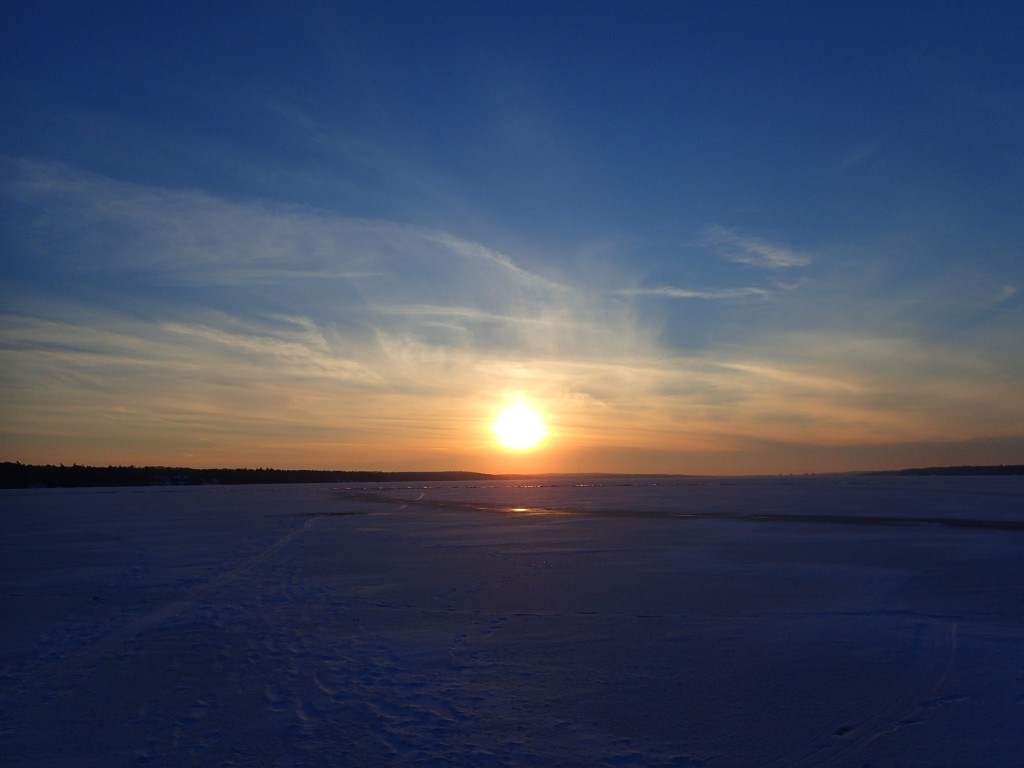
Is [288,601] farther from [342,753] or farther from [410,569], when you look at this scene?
[342,753]

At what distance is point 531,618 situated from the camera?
9922mm

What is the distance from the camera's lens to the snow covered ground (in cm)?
560

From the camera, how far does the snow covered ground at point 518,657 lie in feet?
18.4

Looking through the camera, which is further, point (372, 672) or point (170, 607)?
point (170, 607)

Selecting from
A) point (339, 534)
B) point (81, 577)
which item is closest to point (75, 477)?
point (339, 534)

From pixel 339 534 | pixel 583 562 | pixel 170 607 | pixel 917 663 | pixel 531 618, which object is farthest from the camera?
pixel 339 534

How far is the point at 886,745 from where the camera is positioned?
5488mm

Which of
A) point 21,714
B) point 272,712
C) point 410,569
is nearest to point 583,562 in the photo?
point 410,569

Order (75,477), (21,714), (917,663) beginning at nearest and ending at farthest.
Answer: (21,714) < (917,663) < (75,477)

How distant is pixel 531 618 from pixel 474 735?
4.22m

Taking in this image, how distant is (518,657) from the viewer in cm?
803

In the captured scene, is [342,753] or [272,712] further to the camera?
[272,712]

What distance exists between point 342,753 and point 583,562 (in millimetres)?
10180

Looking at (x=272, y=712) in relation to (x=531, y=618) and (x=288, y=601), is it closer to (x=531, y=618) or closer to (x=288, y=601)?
(x=531, y=618)
